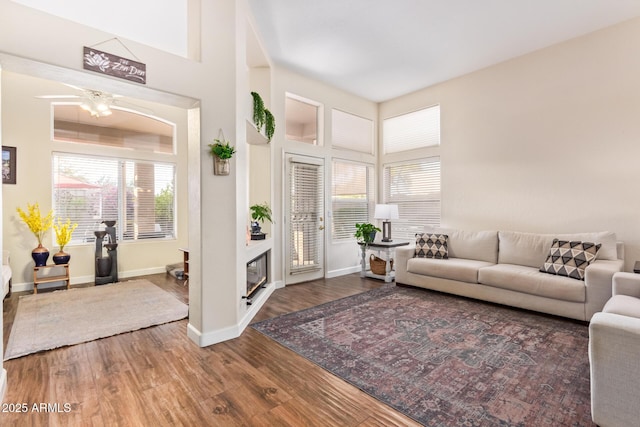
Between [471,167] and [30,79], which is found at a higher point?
[30,79]

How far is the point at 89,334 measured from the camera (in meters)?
2.95

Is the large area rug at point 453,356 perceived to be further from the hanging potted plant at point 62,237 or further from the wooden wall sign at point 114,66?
the hanging potted plant at point 62,237

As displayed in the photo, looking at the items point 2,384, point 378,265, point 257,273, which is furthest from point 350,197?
point 2,384

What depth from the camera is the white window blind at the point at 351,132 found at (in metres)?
5.60

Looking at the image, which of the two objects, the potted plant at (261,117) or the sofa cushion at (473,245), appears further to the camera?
the sofa cushion at (473,245)

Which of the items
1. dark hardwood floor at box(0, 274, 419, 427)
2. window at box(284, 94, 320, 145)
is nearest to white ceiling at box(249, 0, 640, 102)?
window at box(284, 94, 320, 145)

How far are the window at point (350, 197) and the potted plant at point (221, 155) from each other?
2.96 meters

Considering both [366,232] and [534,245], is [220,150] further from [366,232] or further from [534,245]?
[534,245]

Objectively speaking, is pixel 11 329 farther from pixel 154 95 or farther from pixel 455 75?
pixel 455 75

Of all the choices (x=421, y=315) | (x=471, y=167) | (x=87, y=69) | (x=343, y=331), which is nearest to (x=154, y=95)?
(x=87, y=69)

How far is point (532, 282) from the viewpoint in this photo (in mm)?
3480

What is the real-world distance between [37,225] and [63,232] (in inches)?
12.6

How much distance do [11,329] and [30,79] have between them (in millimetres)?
3640

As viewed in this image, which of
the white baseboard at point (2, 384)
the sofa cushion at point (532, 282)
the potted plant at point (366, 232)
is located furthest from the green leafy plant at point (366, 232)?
the white baseboard at point (2, 384)
